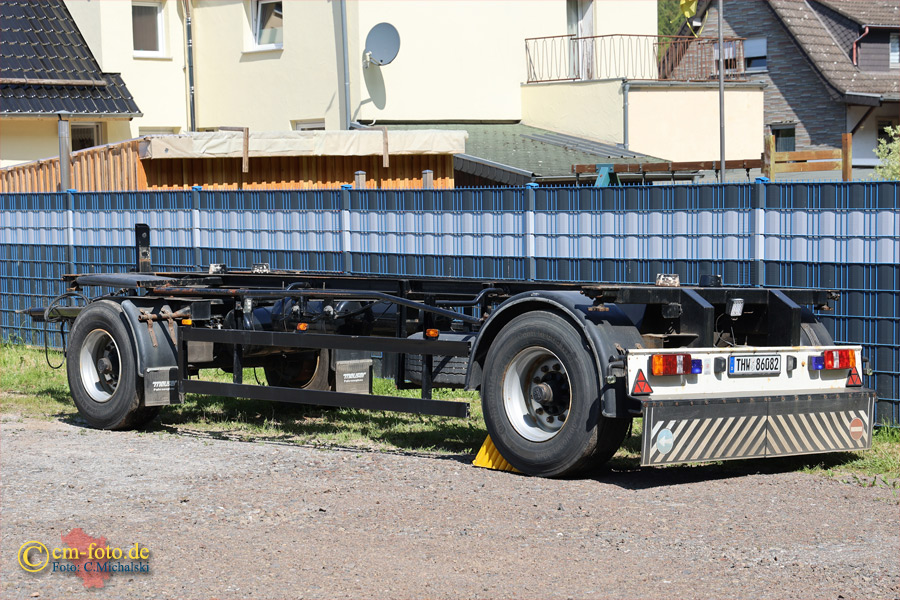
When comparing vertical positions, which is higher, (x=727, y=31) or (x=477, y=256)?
(x=727, y=31)

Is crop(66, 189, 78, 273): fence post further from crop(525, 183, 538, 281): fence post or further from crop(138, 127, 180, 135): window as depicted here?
crop(138, 127, 180, 135): window

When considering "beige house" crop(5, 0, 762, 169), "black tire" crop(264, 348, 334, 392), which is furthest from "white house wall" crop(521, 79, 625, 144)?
"black tire" crop(264, 348, 334, 392)

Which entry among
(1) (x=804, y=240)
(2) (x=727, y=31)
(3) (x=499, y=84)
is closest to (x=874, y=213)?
(1) (x=804, y=240)

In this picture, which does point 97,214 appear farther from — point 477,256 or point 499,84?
point 499,84

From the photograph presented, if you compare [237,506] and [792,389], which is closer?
[237,506]

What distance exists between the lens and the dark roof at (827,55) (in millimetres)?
41562

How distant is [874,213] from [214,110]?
22.0m

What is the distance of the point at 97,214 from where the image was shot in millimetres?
16906

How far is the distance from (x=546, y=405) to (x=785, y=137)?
37.2 m

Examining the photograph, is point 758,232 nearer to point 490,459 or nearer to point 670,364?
point 670,364

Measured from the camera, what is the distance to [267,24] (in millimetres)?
29406

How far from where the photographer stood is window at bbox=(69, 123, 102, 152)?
28438 millimetres

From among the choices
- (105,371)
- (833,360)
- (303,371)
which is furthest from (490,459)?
(105,371)

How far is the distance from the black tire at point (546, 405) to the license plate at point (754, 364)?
2.48ft
